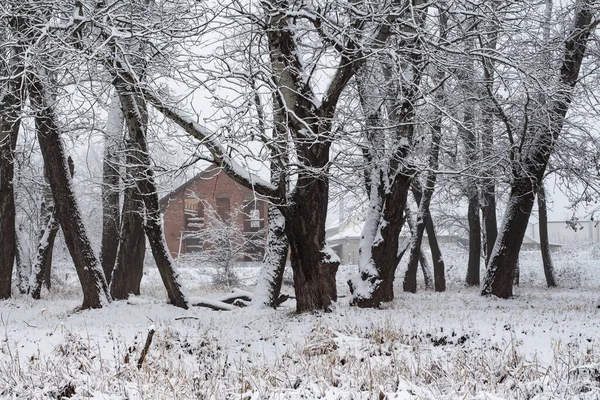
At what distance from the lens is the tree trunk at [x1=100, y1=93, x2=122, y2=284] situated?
14931mm

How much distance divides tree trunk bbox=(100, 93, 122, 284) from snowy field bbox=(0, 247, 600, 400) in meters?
4.98

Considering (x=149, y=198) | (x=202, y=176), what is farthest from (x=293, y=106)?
(x=149, y=198)

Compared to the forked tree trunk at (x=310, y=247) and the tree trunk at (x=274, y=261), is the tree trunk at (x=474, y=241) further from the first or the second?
the forked tree trunk at (x=310, y=247)

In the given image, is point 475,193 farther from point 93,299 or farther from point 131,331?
point 131,331

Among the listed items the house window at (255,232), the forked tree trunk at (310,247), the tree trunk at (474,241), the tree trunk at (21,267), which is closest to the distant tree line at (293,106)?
the forked tree trunk at (310,247)

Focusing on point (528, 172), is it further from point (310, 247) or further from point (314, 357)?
point (314, 357)

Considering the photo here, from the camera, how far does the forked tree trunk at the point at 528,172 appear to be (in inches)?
534

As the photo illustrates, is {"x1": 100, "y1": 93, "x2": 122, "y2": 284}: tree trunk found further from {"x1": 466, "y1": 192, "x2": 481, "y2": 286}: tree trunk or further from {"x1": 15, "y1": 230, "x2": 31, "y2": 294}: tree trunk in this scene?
{"x1": 466, "y1": 192, "x2": 481, "y2": 286}: tree trunk

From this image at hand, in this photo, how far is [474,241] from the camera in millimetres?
22984

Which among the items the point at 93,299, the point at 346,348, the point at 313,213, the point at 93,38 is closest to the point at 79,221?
the point at 93,299

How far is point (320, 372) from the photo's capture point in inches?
237

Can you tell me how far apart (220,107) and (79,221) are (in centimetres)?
508

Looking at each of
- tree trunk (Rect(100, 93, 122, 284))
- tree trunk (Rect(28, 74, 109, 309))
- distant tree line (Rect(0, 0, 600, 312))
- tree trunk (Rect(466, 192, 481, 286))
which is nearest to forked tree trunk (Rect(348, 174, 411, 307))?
distant tree line (Rect(0, 0, 600, 312))

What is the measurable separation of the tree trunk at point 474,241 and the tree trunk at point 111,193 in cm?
1311
